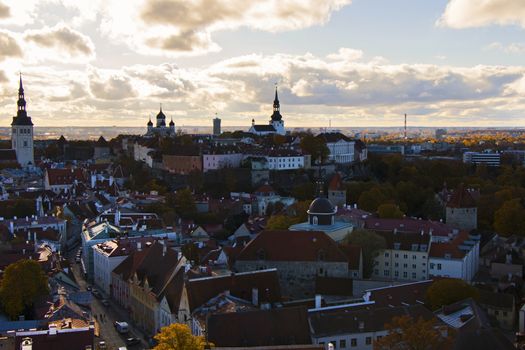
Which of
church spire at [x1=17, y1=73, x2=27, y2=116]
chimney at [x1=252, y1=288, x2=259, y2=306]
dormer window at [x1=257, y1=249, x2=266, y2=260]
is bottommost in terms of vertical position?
chimney at [x1=252, y1=288, x2=259, y2=306]

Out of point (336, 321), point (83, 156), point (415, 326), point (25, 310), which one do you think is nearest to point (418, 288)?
point (336, 321)

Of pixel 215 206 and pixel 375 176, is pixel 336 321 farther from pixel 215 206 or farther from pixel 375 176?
pixel 375 176

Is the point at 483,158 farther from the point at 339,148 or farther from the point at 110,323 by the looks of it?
the point at 110,323

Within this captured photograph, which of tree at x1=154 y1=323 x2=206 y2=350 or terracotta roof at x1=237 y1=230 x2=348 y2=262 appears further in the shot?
terracotta roof at x1=237 y1=230 x2=348 y2=262

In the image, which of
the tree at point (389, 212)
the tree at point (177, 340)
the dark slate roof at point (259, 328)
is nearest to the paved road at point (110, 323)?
the dark slate roof at point (259, 328)

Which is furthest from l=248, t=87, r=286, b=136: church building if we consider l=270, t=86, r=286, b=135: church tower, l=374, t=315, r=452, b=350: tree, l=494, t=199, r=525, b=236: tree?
l=374, t=315, r=452, b=350: tree

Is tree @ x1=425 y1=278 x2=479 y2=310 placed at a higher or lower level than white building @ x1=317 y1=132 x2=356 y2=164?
lower

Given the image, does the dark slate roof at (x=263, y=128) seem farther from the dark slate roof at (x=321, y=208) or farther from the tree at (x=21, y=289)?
the tree at (x=21, y=289)

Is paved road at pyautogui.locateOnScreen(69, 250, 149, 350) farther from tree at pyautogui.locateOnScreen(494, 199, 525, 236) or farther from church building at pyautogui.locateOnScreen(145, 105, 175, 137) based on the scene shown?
church building at pyautogui.locateOnScreen(145, 105, 175, 137)
